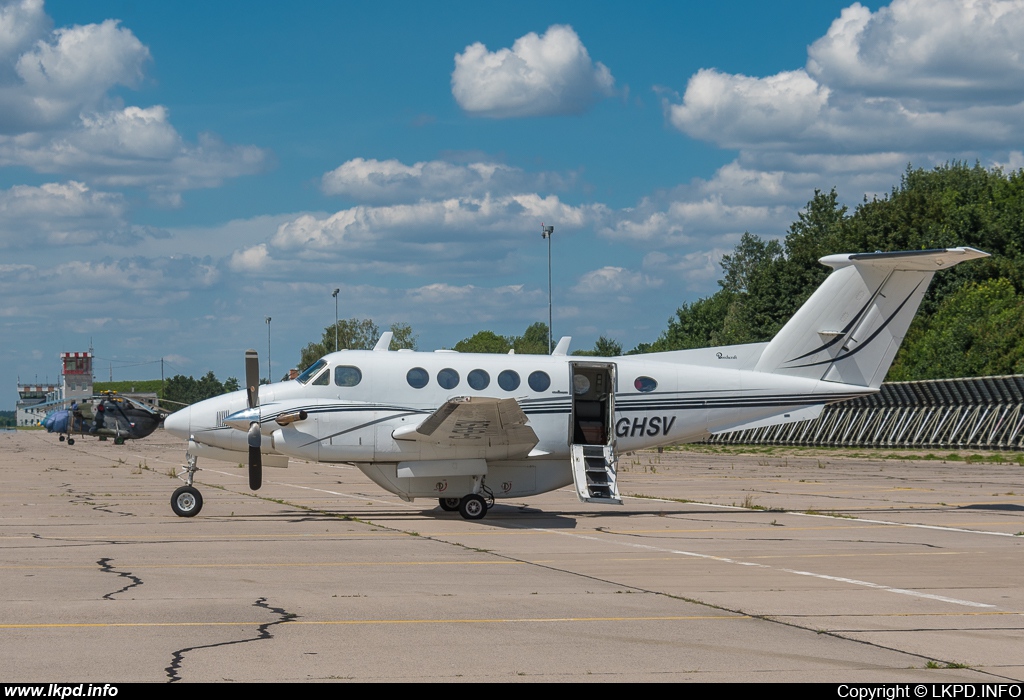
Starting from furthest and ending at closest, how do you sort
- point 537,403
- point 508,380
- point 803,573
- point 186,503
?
point 537,403 → point 508,380 → point 186,503 → point 803,573

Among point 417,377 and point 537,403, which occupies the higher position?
point 417,377

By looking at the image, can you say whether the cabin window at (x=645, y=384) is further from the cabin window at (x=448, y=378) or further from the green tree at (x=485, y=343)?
the green tree at (x=485, y=343)

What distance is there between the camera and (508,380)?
842 inches

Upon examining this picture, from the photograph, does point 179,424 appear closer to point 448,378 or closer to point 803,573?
point 448,378

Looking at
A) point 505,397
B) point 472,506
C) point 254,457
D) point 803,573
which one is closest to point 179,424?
point 254,457

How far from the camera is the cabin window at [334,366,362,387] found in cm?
2084

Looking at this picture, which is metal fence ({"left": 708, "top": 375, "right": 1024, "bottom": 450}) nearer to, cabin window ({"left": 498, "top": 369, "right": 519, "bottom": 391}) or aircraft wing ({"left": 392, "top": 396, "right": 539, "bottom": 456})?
cabin window ({"left": 498, "top": 369, "right": 519, "bottom": 391})

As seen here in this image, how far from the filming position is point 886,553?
15.5 meters

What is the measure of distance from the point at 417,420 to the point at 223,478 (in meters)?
15.2

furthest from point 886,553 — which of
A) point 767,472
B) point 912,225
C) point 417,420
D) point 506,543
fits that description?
point 912,225

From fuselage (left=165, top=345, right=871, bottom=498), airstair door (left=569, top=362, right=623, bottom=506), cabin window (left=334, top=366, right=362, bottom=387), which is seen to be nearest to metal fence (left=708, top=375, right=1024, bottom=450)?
fuselage (left=165, top=345, right=871, bottom=498)

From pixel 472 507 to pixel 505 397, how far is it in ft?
7.38

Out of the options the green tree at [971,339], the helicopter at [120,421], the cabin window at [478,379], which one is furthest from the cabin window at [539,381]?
the helicopter at [120,421]

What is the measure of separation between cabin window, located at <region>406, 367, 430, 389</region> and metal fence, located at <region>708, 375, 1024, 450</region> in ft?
88.0
